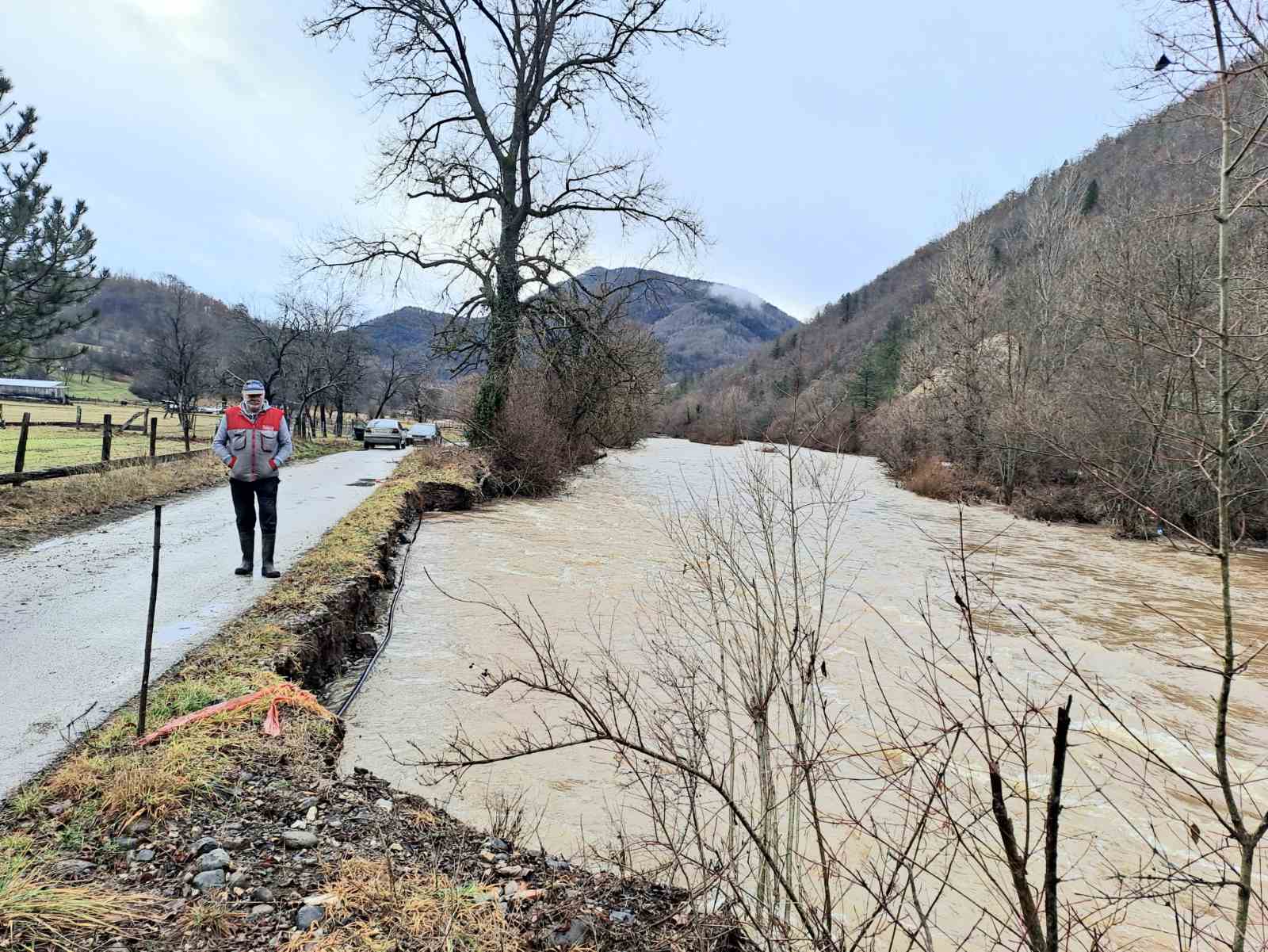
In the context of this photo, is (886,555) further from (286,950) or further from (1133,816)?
(286,950)

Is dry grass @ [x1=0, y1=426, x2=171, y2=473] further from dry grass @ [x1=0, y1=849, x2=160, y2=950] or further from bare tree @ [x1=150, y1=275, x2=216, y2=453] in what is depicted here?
dry grass @ [x1=0, y1=849, x2=160, y2=950]

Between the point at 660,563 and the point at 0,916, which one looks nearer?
the point at 0,916

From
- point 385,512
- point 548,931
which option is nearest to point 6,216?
point 385,512

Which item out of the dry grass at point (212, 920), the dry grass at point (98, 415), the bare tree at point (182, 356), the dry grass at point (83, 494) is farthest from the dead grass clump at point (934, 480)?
the dry grass at point (98, 415)

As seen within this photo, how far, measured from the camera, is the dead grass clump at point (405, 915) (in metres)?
2.52

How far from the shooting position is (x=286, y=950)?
243 centimetres

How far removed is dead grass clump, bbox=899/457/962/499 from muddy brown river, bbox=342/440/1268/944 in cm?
642

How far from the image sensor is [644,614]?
8.63 meters

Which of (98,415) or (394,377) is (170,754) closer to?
(394,377)

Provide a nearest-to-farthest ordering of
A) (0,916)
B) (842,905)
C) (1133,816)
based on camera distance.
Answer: (0,916), (842,905), (1133,816)

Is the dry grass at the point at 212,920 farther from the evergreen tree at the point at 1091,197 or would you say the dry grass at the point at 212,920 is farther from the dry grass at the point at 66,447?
the evergreen tree at the point at 1091,197

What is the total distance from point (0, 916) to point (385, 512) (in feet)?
33.2

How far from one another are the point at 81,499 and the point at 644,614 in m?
9.84

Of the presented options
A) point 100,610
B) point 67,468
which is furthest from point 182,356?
point 100,610
